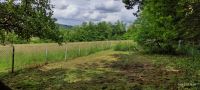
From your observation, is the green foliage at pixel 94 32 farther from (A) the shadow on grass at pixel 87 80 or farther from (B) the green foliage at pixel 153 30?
(A) the shadow on grass at pixel 87 80

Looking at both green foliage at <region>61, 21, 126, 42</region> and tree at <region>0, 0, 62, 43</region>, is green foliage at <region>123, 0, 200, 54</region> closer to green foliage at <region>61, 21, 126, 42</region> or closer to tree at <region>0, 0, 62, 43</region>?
tree at <region>0, 0, 62, 43</region>

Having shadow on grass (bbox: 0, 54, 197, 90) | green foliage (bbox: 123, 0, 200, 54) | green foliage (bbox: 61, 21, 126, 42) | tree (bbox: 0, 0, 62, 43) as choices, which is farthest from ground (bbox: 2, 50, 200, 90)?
green foliage (bbox: 61, 21, 126, 42)

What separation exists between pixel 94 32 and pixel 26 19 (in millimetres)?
71326

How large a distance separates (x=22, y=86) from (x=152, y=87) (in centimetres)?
552

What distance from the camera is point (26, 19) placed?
16.4 meters

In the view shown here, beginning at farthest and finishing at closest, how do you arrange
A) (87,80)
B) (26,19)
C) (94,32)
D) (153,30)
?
(94,32) < (153,30) < (87,80) < (26,19)

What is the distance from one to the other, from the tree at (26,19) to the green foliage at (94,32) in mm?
56163

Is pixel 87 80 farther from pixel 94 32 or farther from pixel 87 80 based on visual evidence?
pixel 94 32

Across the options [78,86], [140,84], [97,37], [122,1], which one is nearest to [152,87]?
[140,84]

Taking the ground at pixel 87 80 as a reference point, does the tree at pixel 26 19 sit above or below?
above

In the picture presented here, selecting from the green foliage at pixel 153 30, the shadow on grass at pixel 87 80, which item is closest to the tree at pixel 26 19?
the shadow on grass at pixel 87 80

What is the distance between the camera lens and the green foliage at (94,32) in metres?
78.9

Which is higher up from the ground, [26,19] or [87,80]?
[26,19]

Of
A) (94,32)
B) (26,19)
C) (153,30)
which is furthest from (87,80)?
(94,32)
